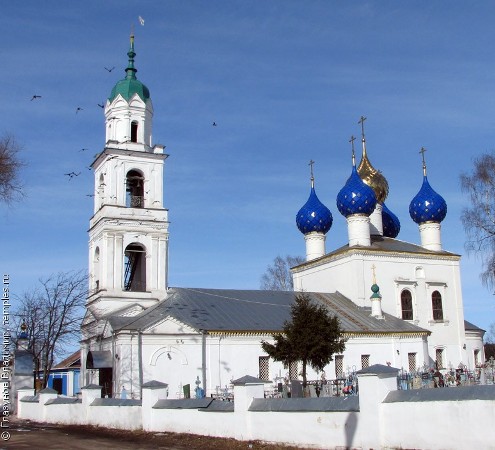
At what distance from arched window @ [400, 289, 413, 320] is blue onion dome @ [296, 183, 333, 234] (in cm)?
522

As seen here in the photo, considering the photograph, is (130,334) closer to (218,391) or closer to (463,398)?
(218,391)

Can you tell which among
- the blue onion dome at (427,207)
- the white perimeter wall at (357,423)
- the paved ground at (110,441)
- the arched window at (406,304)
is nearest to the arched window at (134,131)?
the paved ground at (110,441)

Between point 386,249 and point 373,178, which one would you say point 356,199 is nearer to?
point 386,249

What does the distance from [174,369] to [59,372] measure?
55.2 feet

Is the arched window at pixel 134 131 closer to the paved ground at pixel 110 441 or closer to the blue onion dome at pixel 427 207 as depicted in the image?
the paved ground at pixel 110 441

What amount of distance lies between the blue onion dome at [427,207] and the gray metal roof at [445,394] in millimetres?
23706

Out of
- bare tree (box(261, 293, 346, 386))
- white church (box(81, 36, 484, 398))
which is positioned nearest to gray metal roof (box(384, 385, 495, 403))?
bare tree (box(261, 293, 346, 386))

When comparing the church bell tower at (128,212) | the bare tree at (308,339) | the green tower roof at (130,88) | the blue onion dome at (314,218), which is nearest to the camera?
the bare tree at (308,339)

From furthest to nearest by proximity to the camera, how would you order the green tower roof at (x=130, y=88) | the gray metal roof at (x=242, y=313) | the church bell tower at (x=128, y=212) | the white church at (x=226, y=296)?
1. the green tower roof at (x=130, y=88)
2. the church bell tower at (x=128, y=212)
3. the gray metal roof at (x=242, y=313)
4. the white church at (x=226, y=296)

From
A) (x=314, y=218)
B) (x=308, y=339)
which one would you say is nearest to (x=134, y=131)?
(x=314, y=218)

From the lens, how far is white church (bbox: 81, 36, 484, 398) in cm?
2372

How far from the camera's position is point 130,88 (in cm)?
2784

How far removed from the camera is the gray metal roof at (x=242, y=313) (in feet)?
80.6

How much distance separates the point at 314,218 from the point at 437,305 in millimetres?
7150
